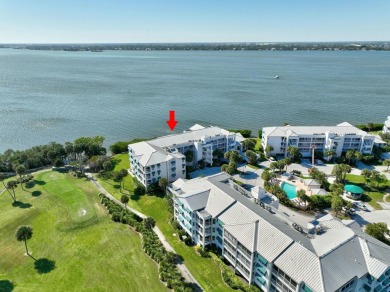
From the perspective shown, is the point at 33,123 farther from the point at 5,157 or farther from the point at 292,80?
the point at 292,80

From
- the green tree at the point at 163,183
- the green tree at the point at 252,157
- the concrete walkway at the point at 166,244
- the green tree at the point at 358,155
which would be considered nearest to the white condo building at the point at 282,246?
the concrete walkway at the point at 166,244

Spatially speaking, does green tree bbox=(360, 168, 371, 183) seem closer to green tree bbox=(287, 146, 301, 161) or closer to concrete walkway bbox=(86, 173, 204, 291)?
green tree bbox=(287, 146, 301, 161)

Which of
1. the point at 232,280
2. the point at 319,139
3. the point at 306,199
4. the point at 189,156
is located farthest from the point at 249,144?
the point at 232,280

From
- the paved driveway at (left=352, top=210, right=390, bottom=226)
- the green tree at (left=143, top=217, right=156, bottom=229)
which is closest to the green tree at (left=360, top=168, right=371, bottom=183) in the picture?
the paved driveway at (left=352, top=210, right=390, bottom=226)

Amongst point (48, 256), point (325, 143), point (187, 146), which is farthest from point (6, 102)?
point (325, 143)

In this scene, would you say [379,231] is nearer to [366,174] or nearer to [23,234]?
[366,174]

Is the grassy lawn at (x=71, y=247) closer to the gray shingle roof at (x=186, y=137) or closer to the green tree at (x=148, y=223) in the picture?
the green tree at (x=148, y=223)
